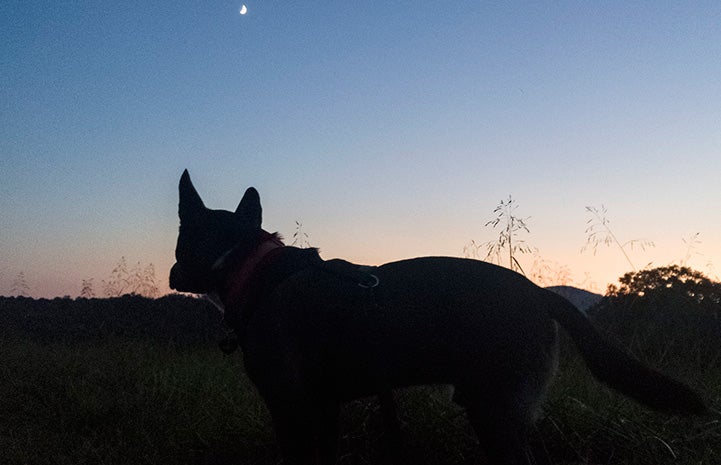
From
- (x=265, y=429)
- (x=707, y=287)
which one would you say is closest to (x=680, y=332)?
(x=707, y=287)

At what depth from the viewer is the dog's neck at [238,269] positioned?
127 inches

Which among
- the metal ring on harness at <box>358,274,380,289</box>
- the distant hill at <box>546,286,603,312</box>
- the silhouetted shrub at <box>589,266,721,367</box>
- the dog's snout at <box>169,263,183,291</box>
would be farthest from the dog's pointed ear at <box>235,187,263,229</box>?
the distant hill at <box>546,286,603,312</box>

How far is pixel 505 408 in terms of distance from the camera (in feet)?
8.30

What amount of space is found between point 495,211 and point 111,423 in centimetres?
382

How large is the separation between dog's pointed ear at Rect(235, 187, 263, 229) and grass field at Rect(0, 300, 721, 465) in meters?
1.41

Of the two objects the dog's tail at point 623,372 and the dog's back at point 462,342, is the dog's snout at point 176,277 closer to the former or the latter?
the dog's back at point 462,342

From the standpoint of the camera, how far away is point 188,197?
3607mm

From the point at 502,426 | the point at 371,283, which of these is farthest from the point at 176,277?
the point at 502,426

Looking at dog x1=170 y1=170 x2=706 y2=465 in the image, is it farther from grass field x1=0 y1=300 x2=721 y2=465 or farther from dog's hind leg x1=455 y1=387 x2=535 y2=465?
grass field x1=0 y1=300 x2=721 y2=465

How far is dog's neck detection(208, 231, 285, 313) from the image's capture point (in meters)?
3.23

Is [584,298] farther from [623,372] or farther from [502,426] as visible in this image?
[502,426]

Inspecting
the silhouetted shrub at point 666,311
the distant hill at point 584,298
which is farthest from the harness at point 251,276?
the distant hill at point 584,298

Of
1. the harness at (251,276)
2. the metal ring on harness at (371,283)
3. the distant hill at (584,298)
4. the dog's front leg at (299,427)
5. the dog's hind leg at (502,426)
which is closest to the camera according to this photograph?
the dog's hind leg at (502,426)

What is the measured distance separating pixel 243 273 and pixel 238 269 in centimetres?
8
